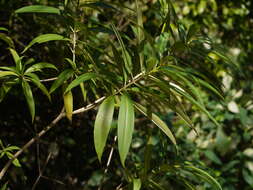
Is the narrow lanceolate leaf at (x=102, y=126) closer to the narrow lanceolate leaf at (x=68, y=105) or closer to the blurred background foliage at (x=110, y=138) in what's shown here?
the narrow lanceolate leaf at (x=68, y=105)

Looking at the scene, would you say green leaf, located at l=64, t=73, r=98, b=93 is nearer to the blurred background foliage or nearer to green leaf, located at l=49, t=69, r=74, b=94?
green leaf, located at l=49, t=69, r=74, b=94

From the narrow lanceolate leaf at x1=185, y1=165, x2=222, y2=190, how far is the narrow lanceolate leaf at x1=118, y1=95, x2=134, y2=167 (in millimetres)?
412

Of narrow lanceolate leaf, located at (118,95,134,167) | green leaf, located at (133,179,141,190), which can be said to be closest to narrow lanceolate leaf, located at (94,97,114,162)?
narrow lanceolate leaf, located at (118,95,134,167)

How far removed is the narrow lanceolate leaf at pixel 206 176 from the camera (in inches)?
52.1

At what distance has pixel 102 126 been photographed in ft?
3.33

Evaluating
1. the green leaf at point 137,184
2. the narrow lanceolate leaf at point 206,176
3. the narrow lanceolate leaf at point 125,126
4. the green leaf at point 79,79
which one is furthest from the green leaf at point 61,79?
the narrow lanceolate leaf at point 206,176

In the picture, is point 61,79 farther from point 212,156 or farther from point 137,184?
point 212,156

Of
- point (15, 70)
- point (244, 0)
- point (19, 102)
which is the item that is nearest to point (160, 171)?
point (15, 70)

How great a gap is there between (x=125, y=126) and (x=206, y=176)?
1.48 feet

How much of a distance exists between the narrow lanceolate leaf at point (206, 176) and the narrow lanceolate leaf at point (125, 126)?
412mm

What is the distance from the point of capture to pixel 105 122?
3.35 ft

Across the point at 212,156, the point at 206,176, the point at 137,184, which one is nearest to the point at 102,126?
the point at 137,184

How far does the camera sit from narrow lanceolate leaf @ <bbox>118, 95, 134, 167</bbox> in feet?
3.26

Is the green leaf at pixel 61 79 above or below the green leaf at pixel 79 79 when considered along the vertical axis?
below
